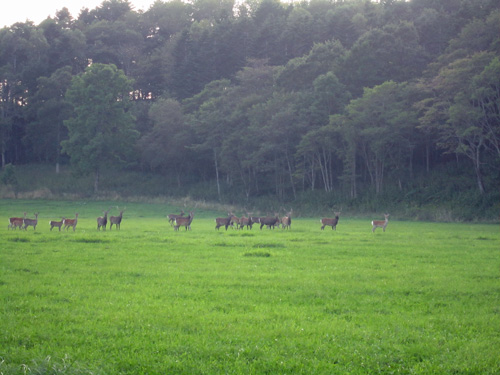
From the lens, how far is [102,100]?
55844 millimetres

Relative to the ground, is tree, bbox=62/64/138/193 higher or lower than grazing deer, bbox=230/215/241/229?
higher

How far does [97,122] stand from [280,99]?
21564 millimetres

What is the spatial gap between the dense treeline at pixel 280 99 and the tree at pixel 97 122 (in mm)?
Answer: 176

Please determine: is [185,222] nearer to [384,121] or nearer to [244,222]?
[244,222]

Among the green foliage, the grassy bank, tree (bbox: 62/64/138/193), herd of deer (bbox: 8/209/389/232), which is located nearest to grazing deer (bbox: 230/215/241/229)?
herd of deer (bbox: 8/209/389/232)

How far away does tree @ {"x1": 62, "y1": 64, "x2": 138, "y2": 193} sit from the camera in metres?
55.4

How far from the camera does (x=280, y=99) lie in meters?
50.2

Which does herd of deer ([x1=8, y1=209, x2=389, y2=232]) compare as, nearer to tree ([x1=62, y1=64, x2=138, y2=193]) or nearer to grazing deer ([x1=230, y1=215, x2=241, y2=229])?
grazing deer ([x1=230, y1=215, x2=241, y2=229])

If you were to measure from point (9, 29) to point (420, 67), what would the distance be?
60758 mm

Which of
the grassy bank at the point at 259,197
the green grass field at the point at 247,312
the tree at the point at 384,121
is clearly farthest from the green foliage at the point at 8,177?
the green grass field at the point at 247,312

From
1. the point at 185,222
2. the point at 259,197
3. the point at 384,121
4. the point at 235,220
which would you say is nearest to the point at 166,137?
the point at 259,197

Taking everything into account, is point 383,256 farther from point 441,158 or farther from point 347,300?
point 441,158

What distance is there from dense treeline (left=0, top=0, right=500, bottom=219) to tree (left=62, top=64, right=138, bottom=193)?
176mm

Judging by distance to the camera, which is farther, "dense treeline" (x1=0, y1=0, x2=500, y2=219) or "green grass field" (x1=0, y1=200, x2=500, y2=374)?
"dense treeline" (x1=0, y1=0, x2=500, y2=219)
